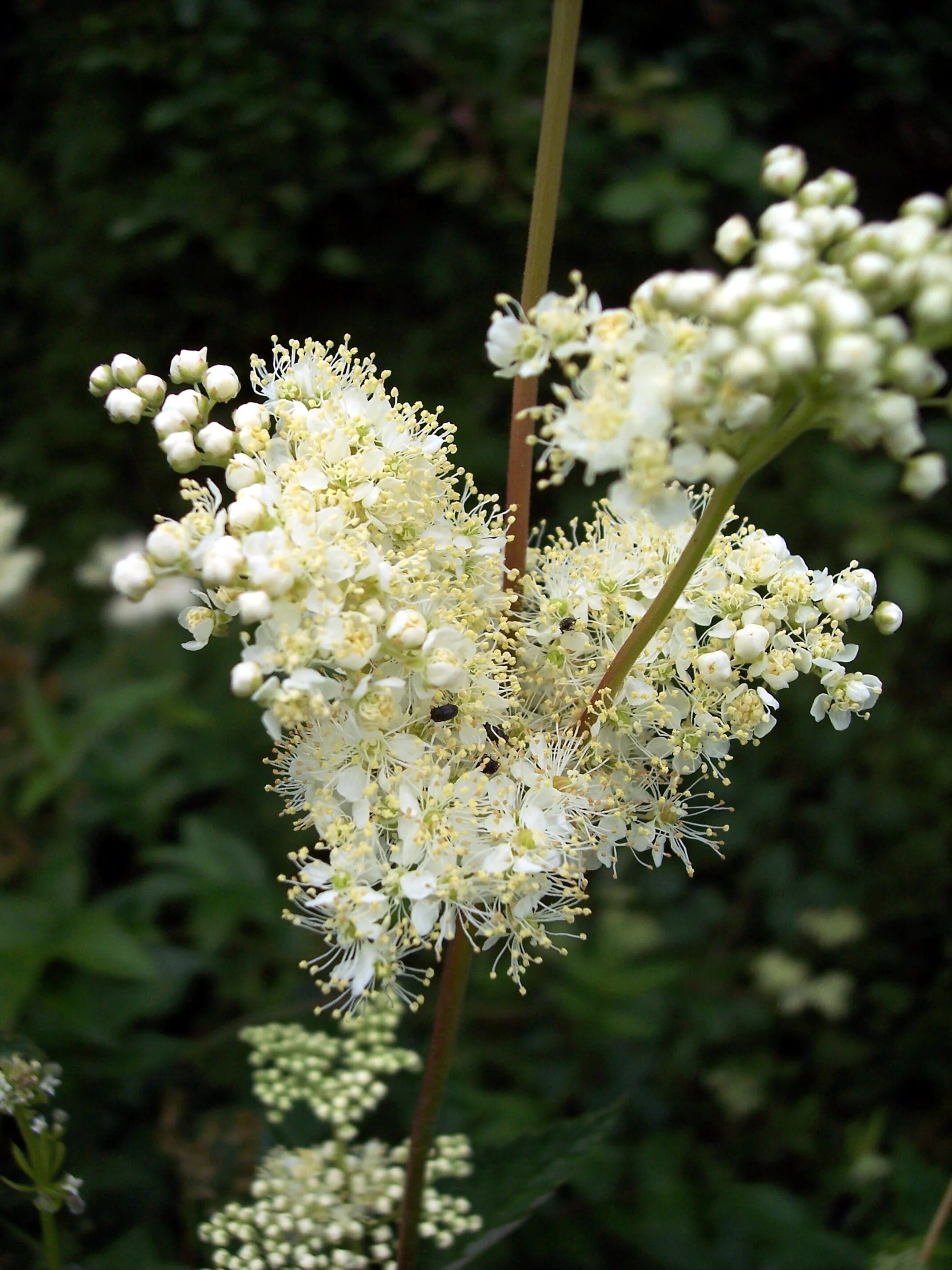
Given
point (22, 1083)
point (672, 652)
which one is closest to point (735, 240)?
point (672, 652)

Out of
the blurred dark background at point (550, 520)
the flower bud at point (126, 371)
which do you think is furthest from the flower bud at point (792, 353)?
the blurred dark background at point (550, 520)

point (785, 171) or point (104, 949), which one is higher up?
point (785, 171)

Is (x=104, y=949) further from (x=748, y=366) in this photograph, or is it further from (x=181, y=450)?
(x=748, y=366)

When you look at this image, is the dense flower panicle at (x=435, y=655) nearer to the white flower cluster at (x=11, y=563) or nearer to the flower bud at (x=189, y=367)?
the flower bud at (x=189, y=367)

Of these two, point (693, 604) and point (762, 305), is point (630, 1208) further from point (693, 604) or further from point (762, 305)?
point (762, 305)

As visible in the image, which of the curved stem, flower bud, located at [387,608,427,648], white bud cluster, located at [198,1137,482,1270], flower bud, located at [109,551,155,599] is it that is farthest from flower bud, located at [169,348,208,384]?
white bud cluster, located at [198,1137,482,1270]

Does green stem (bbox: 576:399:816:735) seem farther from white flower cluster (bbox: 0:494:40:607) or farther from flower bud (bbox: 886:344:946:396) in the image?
white flower cluster (bbox: 0:494:40:607)

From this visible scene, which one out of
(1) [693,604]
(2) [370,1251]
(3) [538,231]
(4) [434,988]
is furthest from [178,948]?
(3) [538,231]
